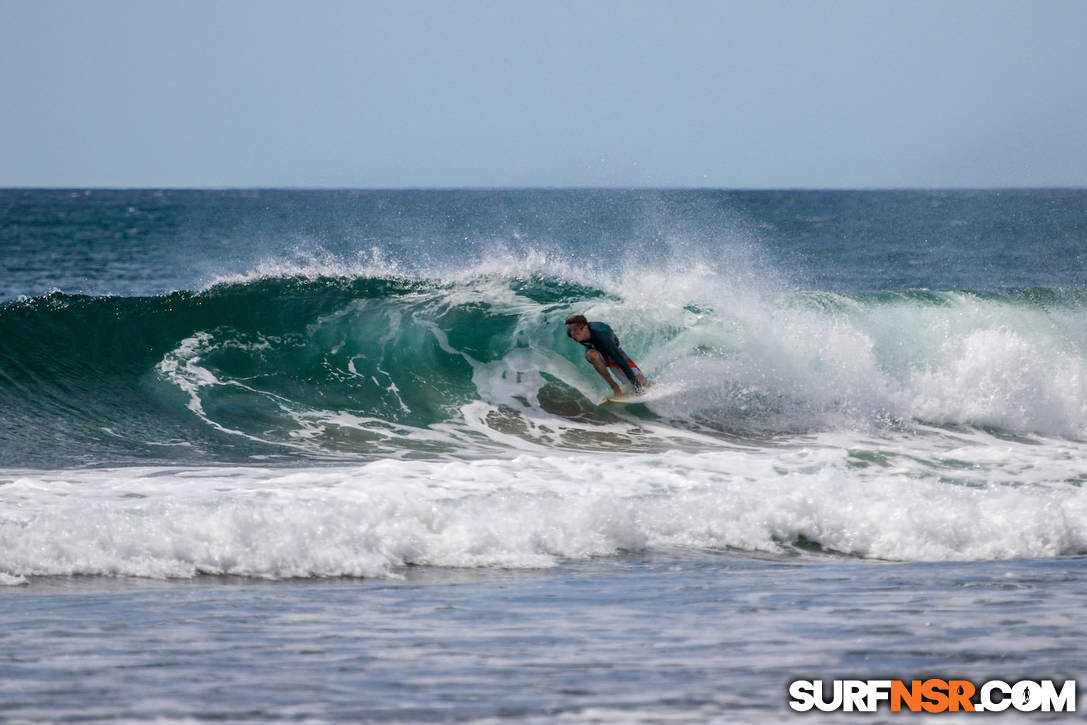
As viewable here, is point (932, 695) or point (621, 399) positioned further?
point (621, 399)

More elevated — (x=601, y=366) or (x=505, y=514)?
(x=601, y=366)

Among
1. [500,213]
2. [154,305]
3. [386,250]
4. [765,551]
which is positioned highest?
[500,213]

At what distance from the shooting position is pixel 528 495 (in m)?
7.80

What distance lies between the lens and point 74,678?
4.41 meters

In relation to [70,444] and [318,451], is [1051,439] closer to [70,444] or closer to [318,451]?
[318,451]

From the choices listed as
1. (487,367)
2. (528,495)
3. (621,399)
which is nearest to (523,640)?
(528,495)

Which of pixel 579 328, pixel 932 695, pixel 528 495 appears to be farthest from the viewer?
pixel 579 328

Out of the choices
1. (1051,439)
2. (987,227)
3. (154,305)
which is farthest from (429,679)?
(987,227)

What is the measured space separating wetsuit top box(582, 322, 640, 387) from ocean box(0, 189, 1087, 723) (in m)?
0.38

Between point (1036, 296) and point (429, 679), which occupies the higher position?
point (1036, 296)

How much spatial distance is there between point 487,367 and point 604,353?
165 cm

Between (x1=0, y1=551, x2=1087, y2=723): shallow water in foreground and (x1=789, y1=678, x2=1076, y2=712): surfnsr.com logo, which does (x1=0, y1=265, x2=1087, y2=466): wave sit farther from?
(x1=789, y1=678, x2=1076, y2=712): surfnsr.com logo

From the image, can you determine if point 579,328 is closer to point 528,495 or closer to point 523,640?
point 528,495

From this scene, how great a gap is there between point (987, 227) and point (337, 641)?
154 feet
